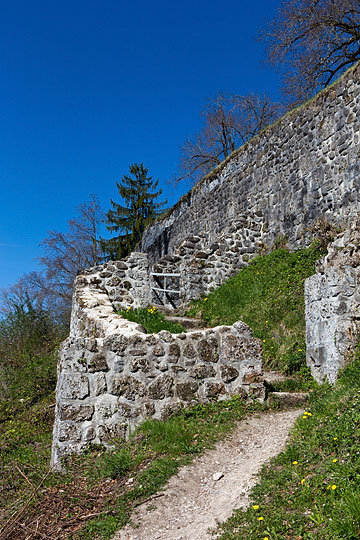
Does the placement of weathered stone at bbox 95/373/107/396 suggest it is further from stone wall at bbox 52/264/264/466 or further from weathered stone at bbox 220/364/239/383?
weathered stone at bbox 220/364/239/383

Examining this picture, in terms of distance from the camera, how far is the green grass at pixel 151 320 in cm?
887

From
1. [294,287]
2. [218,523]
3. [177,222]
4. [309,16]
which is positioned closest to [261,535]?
[218,523]

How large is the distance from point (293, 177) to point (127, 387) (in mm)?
8044

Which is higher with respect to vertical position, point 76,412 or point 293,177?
point 293,177

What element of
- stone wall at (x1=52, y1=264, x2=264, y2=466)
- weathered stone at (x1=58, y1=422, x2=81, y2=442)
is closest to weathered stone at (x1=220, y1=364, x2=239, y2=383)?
stone wall at (x1=52, y1=264, x2=264, y2=466)

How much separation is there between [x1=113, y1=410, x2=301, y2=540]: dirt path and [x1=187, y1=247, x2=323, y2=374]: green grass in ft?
7.16

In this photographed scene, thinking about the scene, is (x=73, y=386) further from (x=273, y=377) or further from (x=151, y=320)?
(x=151, y=320)

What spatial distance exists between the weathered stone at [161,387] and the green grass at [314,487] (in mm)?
1661

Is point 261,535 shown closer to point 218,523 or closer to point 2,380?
point 218,523

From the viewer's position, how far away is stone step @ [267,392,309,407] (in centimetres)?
591

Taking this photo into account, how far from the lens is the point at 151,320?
9383mm

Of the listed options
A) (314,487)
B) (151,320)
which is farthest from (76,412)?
(151,320)

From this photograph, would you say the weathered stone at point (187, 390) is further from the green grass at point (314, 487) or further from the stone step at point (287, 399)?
the green grass at point (314, 487)

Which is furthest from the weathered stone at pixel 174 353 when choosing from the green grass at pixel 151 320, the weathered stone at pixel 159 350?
the green grass at pixel 151 320
